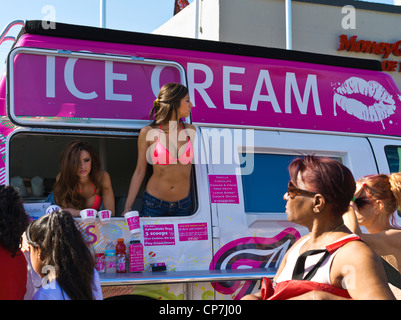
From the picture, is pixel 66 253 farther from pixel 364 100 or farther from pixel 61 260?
pixel 364 100

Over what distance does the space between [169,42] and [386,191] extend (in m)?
2.43

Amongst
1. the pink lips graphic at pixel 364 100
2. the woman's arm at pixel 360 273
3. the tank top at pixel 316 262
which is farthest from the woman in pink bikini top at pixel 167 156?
the woman's arm at pixel 360 273

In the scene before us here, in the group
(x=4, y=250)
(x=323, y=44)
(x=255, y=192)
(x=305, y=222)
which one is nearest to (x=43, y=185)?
(x=255, y=192)

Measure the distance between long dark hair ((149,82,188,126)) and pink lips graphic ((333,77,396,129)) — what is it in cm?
171

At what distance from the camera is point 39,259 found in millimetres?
2400

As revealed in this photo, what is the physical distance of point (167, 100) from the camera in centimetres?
413

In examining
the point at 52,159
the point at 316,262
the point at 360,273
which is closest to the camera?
the point at 360,273

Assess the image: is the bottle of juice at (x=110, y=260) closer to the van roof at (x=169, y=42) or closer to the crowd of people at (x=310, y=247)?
the crowd of people at (x=310, y=247)

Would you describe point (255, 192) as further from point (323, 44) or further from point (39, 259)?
point (323, 44)

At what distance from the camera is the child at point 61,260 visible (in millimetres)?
2283

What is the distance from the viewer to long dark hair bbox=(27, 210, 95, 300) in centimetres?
229

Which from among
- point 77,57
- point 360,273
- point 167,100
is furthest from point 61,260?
point 77,57

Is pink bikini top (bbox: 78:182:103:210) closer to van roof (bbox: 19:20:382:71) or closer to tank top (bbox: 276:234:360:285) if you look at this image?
van roof (bbox: 19:20:382:71)

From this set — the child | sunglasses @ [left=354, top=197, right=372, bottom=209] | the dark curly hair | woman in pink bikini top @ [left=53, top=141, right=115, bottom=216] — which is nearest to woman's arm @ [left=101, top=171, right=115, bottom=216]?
woman in pink bikini top @ [left=53, top=141, right=115, bottom=216]
